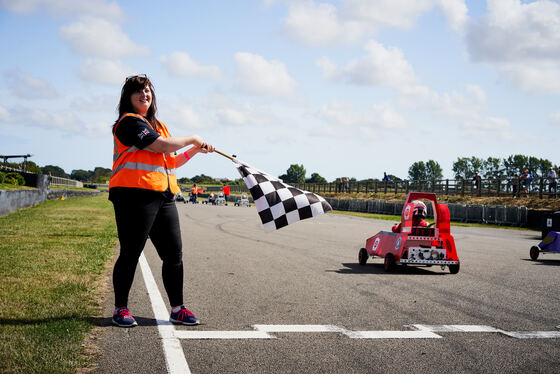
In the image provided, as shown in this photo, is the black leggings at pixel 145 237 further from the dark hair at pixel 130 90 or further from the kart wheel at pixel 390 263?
the kart wheel at pixel 390 263

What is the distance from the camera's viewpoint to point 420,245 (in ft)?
27.0

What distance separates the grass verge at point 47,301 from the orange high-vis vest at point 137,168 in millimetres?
1190

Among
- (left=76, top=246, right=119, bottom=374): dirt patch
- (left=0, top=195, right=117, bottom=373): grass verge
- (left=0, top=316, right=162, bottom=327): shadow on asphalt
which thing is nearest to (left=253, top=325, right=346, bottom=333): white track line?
(left=0, top=316, right=162, bottom=327): shadow on asphalt

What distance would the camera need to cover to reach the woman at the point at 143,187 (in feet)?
13.4

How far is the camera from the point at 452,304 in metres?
5.69

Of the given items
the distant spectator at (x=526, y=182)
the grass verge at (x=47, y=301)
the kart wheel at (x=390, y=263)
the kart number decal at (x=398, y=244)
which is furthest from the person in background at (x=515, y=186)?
the grass verge at (x=47, y=301)

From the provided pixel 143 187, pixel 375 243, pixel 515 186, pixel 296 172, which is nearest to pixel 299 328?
pixel 143 187

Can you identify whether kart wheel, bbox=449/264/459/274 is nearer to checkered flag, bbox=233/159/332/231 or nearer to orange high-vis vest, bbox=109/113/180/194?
checkered flag, bbox=233/159/332/231

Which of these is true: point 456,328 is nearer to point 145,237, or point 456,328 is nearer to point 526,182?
point 145,237

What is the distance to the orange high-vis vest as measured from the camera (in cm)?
409

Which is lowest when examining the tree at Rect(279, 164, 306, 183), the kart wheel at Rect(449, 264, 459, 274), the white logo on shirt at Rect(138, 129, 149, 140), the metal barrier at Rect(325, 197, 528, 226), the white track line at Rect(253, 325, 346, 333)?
the white track line at Rect(253, 325, 346, 333)

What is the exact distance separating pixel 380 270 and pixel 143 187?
5.33 metres

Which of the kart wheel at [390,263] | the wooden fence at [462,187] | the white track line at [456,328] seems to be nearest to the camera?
the white track line at [456,328]

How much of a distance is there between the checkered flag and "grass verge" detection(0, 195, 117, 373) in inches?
70.2
